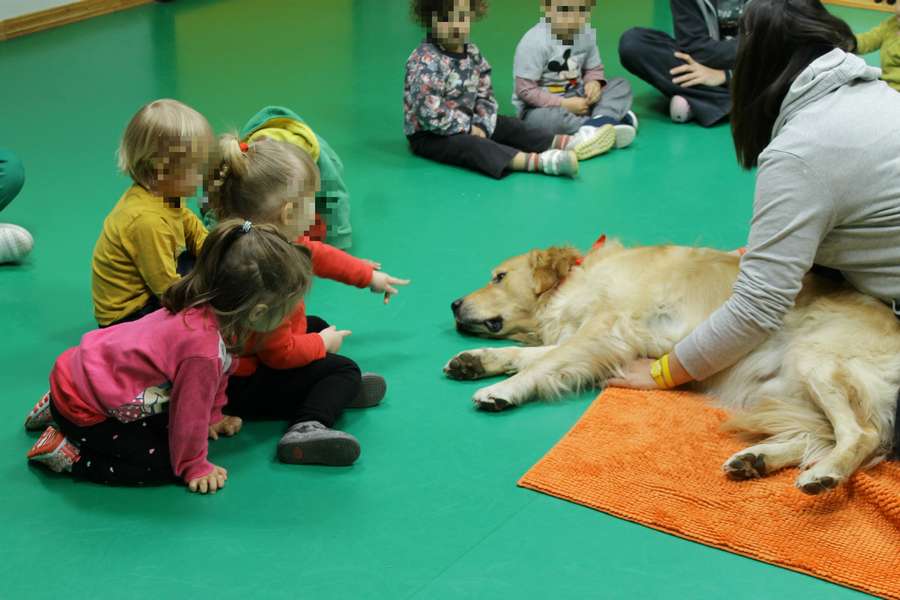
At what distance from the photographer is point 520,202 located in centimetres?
484

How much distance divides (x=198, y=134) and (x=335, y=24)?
17.3 feet

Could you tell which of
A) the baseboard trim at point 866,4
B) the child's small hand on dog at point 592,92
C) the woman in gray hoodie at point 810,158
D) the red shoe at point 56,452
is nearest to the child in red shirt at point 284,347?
the red shoe at point 56,452

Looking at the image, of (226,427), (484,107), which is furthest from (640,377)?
(484,107)

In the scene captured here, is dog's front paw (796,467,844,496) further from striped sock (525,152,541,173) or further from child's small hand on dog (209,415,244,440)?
striped sock (525,152,541,173)

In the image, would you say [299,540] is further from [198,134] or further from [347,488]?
[198,134]

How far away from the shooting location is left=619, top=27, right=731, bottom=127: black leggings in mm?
5914

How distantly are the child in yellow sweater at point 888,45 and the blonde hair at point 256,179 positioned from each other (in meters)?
3.51

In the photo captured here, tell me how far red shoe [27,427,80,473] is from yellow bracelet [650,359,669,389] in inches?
67.0

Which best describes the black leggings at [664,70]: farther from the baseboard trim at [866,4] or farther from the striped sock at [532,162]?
the baseboard trim at [866,4]

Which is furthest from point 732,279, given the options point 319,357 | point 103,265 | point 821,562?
point 103,265

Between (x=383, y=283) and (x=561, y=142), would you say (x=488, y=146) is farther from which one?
(x=383, y=283)

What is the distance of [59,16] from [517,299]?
5.56 meters

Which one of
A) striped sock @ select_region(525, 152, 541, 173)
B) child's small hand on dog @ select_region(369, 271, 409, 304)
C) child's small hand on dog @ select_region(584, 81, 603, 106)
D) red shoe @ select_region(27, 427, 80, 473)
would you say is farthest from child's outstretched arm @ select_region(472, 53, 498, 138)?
red shoe @ select_region(27, 427, 80, 473)

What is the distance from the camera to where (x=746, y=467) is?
8.93 ft
